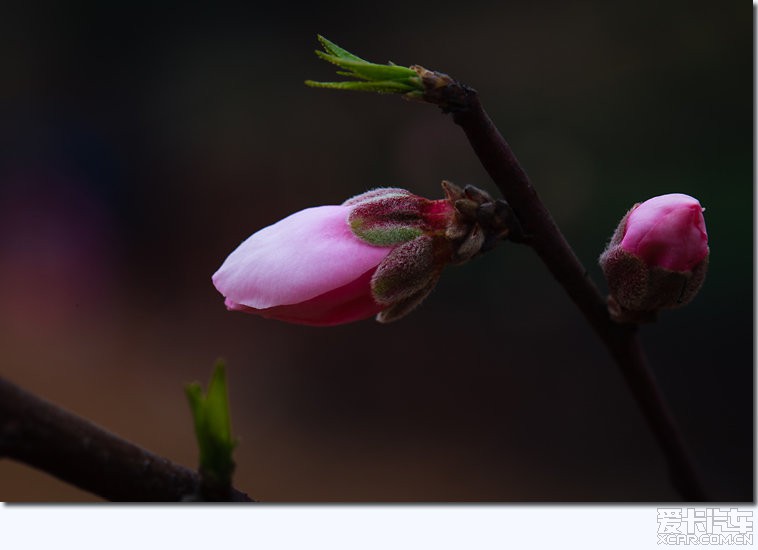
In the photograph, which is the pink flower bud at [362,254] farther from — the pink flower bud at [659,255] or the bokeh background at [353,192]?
the bokeh background at [353,192]

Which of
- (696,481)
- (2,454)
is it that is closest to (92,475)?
(2,454)

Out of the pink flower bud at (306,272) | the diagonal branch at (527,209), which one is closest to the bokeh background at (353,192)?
the diagonal branch at (527,209)

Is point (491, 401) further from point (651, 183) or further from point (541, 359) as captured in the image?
point (651, 183)

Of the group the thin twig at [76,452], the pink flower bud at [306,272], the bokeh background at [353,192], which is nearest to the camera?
the thin twig at [76,452]

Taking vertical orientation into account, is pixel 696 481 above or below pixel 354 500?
above

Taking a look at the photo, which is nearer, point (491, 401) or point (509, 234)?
point (509, 234)

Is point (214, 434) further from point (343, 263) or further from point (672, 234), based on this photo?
point (672, 234)
